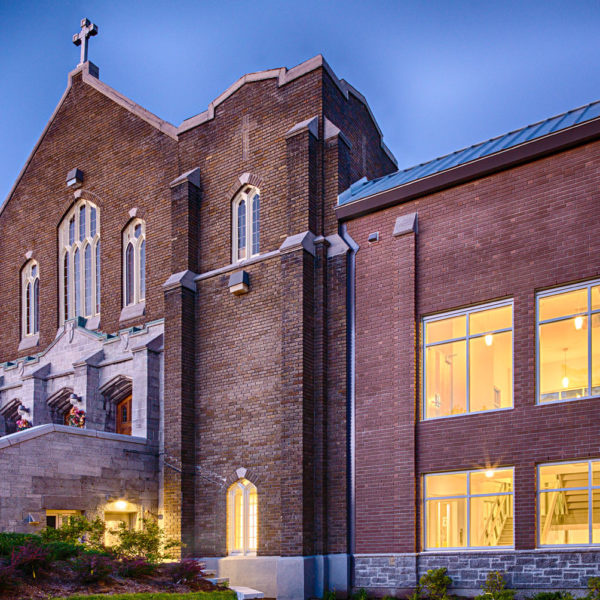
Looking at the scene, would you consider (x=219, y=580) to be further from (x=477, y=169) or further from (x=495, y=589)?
(x=477, y=169)

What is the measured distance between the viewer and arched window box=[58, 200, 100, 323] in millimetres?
26875

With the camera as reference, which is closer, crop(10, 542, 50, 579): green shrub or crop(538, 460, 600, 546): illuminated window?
crop(10, 542, 50, 579): green shrub

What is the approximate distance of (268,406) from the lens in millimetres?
20141

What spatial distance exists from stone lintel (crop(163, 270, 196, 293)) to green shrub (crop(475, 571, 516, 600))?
11.2m

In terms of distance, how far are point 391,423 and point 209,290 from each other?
271 inches

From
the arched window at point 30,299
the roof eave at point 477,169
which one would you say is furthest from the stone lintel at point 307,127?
the arched window at point 30,299

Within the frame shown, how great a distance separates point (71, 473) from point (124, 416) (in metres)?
4.76

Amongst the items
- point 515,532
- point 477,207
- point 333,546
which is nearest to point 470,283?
point 477,207

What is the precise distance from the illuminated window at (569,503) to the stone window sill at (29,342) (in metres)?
18.9

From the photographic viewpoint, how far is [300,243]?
65.3 feet

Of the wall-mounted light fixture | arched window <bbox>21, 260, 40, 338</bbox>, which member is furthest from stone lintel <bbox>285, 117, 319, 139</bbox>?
arched window <bbox>21, 260, 40, 338</bbox>

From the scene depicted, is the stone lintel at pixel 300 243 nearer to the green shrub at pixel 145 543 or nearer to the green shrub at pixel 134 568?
the green shrub at pixel 145 543

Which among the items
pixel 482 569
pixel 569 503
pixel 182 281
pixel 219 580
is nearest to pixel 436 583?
pixel 482 569

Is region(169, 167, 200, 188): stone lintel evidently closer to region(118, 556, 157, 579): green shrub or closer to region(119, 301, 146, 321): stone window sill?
region(119, 301, 146, 321): stone window sill
